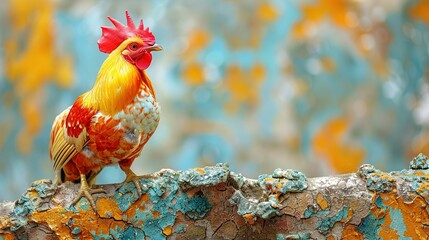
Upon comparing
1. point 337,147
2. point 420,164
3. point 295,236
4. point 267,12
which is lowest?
point 295,236

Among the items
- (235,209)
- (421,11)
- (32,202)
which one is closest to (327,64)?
(421,11)

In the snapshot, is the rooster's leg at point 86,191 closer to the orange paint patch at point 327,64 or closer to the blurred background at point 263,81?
the blurred background at point 263,81

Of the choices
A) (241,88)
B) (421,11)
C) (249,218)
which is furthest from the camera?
(421,11)

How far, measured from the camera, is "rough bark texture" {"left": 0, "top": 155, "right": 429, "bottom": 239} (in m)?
1.13

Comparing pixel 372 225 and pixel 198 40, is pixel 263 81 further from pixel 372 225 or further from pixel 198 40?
pixel 372 225

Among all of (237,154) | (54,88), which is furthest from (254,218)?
(54,88)

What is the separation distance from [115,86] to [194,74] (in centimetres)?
160

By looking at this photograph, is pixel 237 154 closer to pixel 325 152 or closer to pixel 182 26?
pixel 325 152

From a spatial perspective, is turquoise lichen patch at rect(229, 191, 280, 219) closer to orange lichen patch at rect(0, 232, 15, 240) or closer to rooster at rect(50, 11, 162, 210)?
rooster at rect(50, 11, 162, 210)

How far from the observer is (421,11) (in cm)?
286

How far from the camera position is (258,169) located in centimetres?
273

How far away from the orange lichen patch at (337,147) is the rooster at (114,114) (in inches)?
65.0

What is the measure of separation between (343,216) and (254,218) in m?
0.16

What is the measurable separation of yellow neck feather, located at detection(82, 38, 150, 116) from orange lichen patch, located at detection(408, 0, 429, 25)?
197 centimetres
